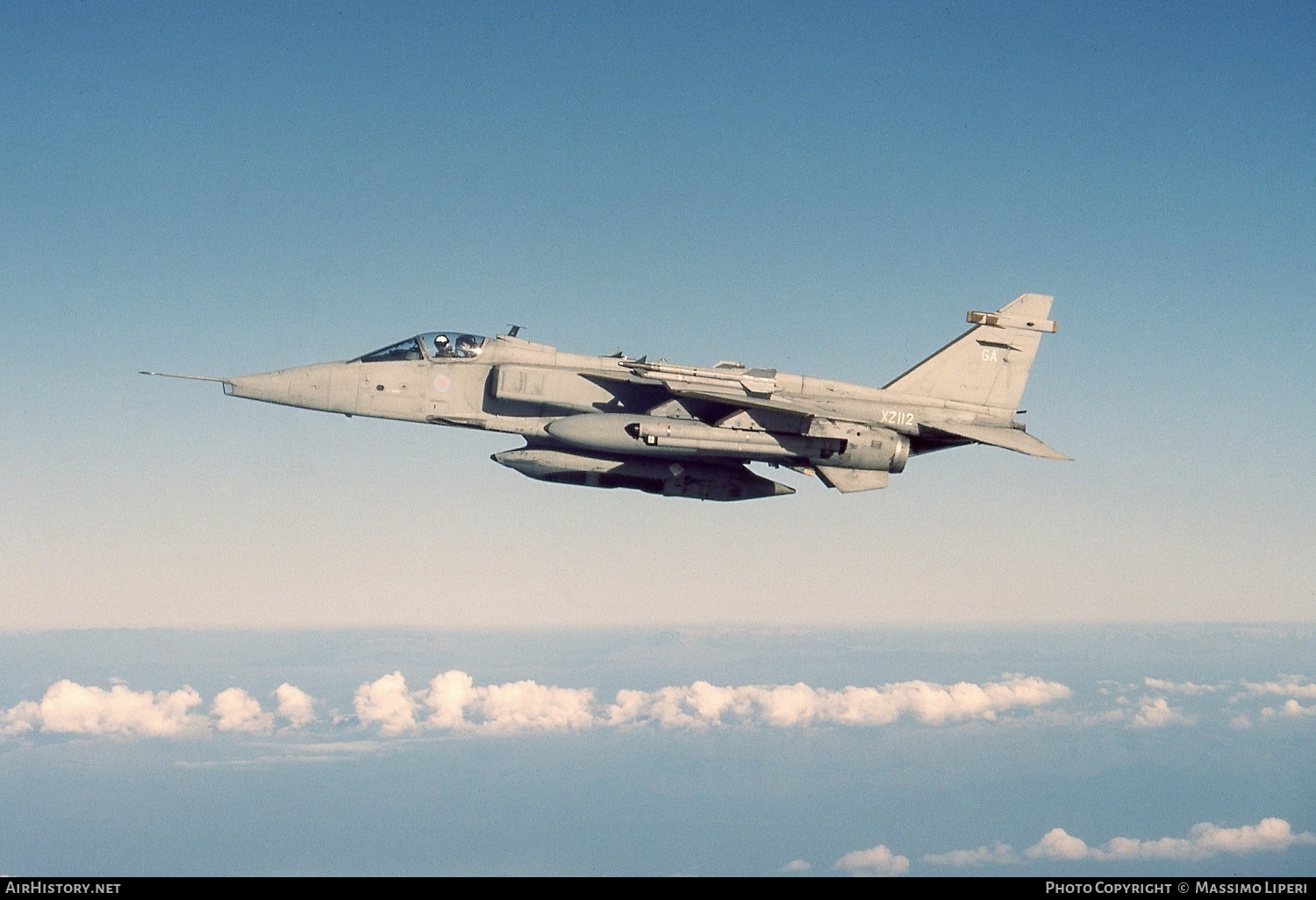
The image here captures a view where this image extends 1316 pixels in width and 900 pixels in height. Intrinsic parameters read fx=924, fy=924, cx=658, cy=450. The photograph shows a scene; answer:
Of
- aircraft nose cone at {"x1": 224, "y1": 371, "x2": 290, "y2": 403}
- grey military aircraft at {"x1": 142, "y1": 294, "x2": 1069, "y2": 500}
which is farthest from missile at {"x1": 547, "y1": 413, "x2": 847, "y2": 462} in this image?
aircraft nose cone at {"x1": 224, "y1": 371, "x2": 290, "y2": 403}

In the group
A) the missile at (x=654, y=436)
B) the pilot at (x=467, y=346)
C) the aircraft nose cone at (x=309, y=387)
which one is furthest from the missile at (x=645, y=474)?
the aircraft nose cone at (x=309, y=387)

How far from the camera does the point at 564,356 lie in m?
24.0

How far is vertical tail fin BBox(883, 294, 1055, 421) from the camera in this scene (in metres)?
26.3

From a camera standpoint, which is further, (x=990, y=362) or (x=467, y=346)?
(x=990, y=362)

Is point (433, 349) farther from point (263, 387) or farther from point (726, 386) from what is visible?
point (726, 386)

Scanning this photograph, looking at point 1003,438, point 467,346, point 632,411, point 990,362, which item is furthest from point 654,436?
point 990,362

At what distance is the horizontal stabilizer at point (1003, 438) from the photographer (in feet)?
80.4

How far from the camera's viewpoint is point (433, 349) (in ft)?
78.4

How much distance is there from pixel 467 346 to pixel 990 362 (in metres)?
14.7

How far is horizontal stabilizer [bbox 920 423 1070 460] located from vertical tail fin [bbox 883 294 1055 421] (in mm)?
1212

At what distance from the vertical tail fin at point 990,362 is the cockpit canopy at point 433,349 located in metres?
11.6
